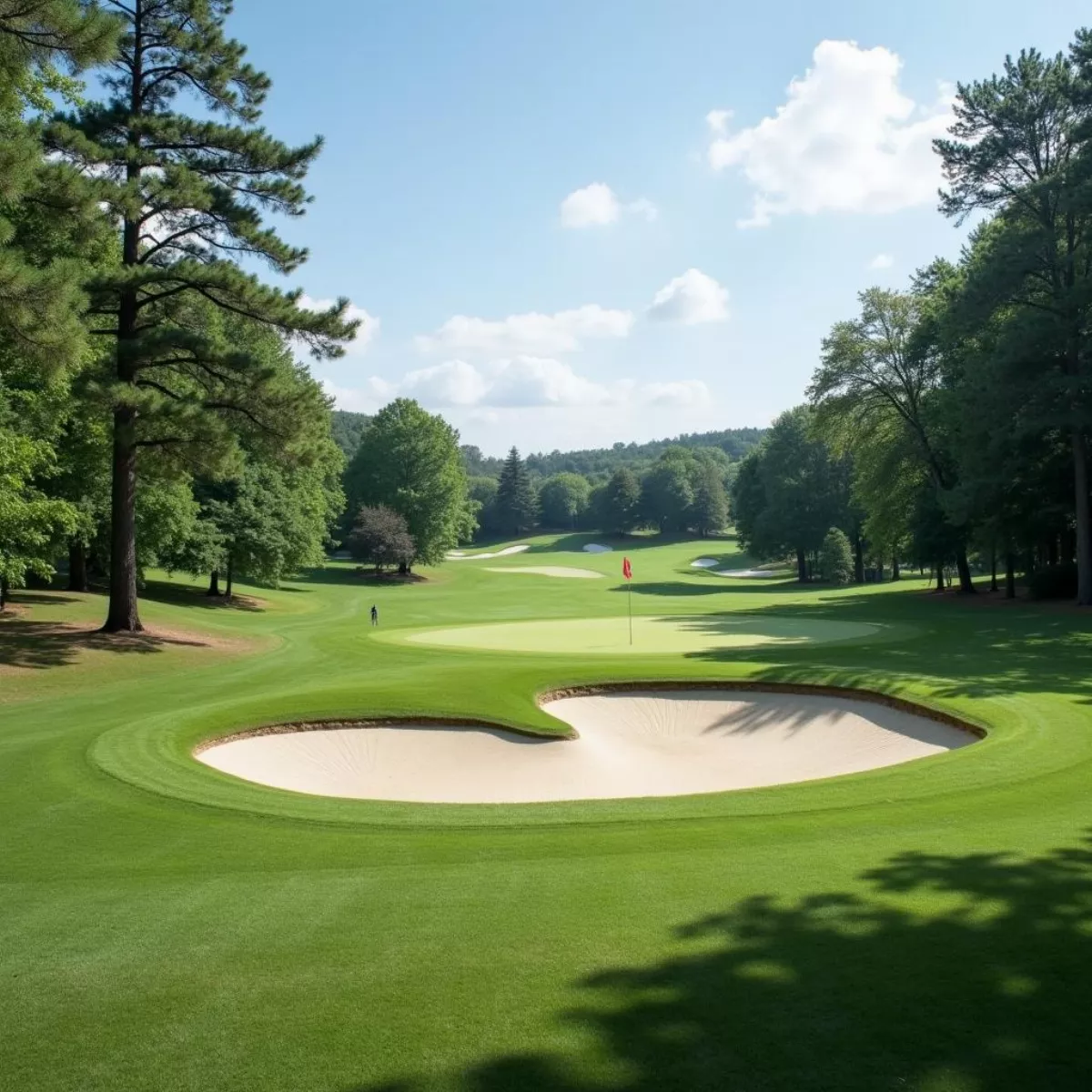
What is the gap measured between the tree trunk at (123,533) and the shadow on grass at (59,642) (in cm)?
60

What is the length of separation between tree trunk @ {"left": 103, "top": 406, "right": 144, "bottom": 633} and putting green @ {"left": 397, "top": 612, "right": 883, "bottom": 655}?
801 centimetres

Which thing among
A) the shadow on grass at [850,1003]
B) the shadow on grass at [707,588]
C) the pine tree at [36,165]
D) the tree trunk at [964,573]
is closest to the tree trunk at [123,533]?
the pine tree at [36,165]

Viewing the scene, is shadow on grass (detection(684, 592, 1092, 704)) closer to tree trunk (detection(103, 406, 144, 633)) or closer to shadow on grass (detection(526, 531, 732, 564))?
tree trunk (detection(103, 406, 144, 633))

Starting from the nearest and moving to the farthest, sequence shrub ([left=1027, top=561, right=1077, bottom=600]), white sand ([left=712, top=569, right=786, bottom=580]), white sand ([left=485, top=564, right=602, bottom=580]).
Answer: shrub ([left=1027, top=561, right=1077, bottom=600])
white sand ([left=485, top=564, right=602, bottom=580])
white sand ([left=712, top=569, right=786, bottom=580])

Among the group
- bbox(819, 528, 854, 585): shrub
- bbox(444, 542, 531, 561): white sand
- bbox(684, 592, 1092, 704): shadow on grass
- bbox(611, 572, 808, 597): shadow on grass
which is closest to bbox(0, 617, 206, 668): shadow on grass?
bbox(684, 592, 1092, 704): shadow on grass

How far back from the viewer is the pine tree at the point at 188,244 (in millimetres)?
22000

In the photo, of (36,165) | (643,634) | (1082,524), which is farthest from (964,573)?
(36,165)

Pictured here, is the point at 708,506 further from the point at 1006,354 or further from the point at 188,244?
the point at 188,244

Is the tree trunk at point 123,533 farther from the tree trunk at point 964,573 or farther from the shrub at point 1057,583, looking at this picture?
the tree trunk at point 964,573

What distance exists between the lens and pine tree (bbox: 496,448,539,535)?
145375mm

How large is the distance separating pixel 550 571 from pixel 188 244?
5500 cm

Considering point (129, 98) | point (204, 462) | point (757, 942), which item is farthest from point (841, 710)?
point (129, 98)

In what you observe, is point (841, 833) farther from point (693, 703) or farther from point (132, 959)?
point (693, 703)

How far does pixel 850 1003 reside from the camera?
14.9 ft
